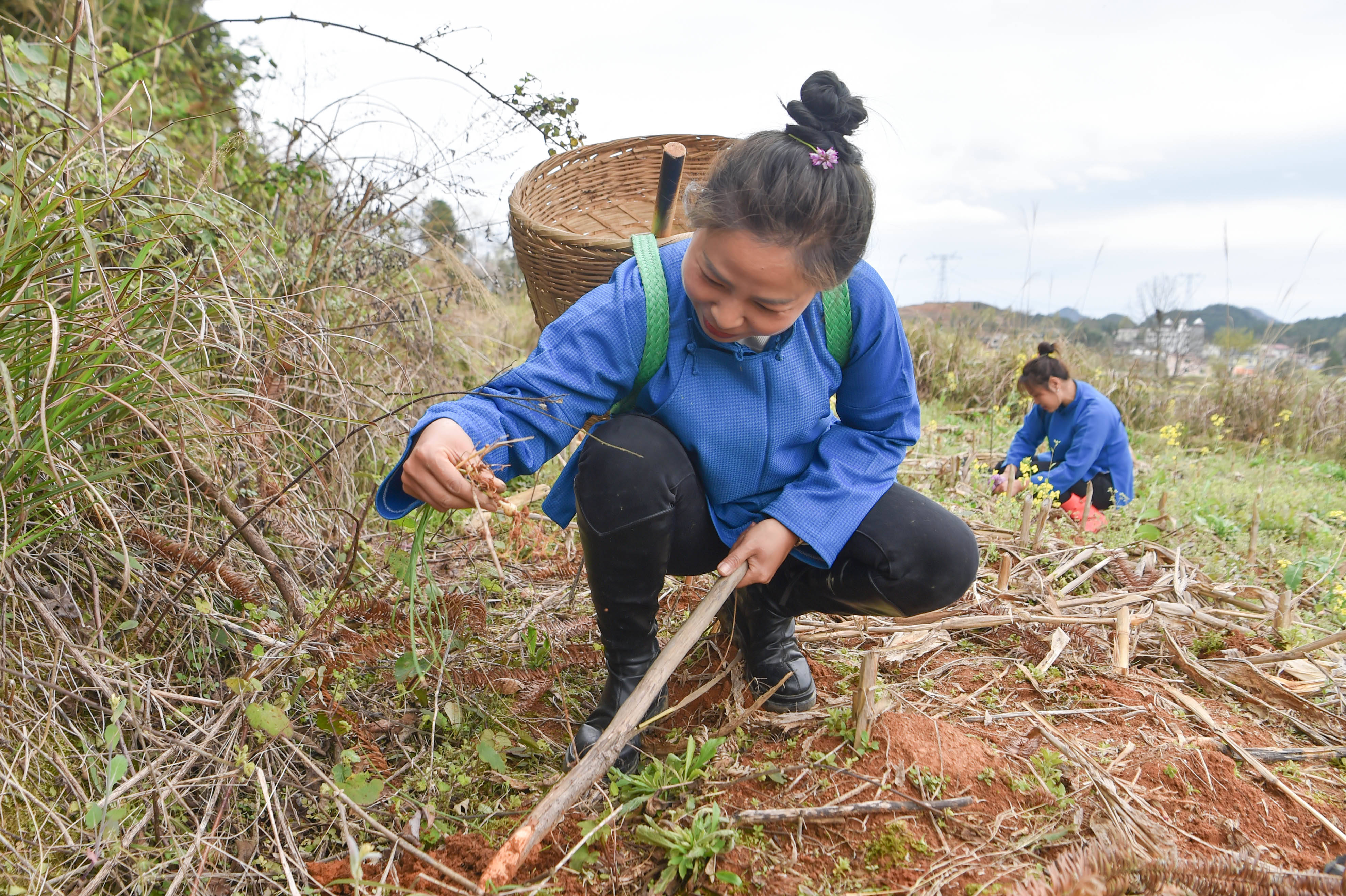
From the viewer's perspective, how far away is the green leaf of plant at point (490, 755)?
1.55 metres

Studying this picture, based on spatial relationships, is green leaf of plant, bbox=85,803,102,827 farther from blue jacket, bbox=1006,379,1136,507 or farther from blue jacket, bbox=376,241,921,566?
blue jacket, bbox=1006,379,1136,507

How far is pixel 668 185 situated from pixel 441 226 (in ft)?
5.21

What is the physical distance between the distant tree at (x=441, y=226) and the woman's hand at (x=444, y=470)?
1.93 meters

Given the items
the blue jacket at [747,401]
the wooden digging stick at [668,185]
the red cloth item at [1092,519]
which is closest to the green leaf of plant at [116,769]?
the blue jacket at [747,401]

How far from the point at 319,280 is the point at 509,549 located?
1316mm

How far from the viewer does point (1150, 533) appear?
3260 mm

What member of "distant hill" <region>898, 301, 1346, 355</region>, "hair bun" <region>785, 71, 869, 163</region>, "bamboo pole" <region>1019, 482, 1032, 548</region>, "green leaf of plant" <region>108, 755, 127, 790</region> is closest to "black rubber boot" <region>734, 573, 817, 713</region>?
"hair bun" <region>785, 71, 869, 163</region>

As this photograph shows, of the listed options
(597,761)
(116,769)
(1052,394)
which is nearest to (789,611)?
(597,761)

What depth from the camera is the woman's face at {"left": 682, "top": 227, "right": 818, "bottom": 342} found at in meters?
1.45

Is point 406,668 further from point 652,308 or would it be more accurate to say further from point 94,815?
point 652,308

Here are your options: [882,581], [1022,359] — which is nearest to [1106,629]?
[882,581]

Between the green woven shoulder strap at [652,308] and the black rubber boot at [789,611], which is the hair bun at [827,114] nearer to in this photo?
the green woven shoulder strap at [652,308]

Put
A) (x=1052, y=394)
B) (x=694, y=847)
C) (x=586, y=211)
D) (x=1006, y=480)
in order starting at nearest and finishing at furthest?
(x=694, y=847), (x=586, y=211), (x=1006, y=480), (x=1052, y=394)

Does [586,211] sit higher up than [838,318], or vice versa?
[586,211]
